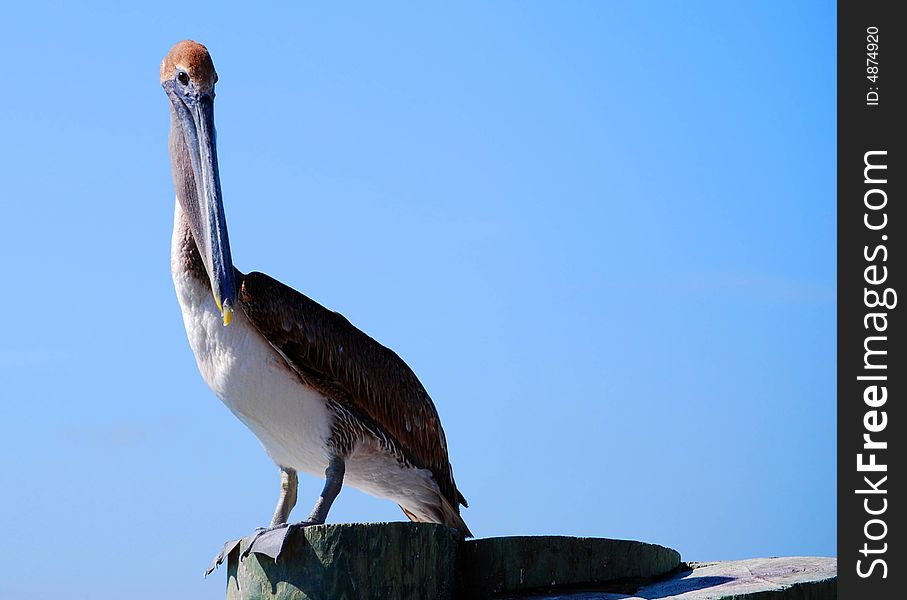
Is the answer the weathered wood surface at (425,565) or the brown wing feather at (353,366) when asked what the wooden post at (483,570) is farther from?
the brown wing feather at (353,366)

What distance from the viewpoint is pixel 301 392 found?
5.85 meters

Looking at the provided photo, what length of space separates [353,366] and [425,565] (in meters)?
1.50

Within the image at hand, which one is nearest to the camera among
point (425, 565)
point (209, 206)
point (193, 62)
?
point (425, 565)

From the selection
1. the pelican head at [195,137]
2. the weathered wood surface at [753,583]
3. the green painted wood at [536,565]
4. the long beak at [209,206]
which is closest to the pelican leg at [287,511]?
the green painted wood at [536,565]

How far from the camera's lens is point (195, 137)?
6250mm

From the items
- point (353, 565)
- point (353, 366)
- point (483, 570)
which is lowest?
point (353, 565)

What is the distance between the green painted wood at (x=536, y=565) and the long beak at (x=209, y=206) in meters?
1.62

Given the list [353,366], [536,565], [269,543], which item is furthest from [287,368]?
[536,565]

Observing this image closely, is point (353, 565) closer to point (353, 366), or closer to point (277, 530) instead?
point (277, 530)

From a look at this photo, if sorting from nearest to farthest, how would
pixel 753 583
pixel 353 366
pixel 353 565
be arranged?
pixel 353 565
pixel 753 583
pixel 353 366

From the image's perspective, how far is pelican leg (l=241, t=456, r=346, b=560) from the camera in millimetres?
4820

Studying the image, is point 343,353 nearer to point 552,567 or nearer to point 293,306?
point 293,306
